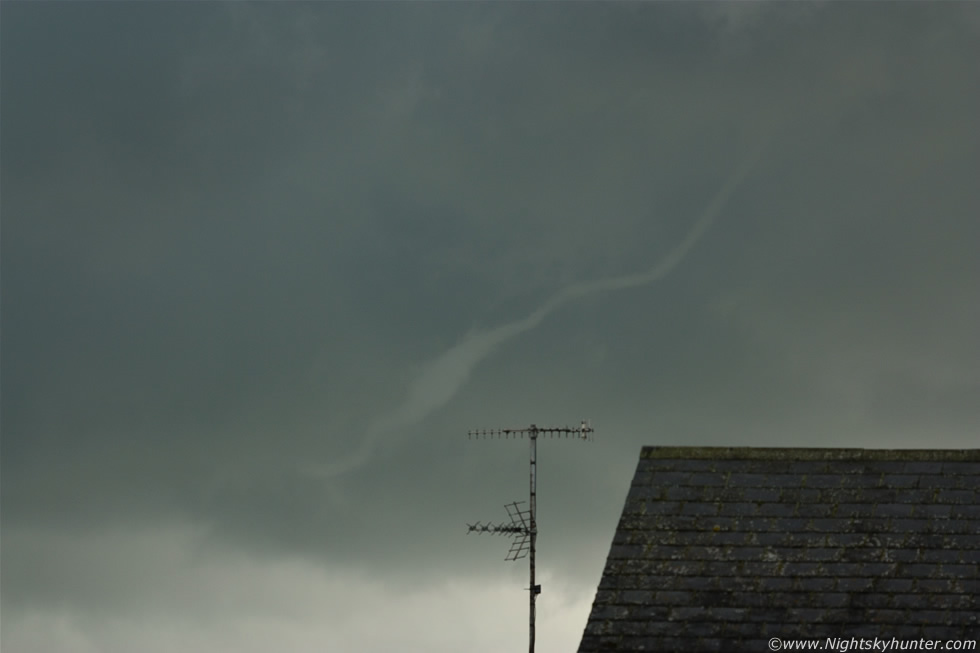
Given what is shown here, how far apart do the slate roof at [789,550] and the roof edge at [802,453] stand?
0.03 metres

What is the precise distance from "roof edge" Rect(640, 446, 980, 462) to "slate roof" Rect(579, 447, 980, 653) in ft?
0.09

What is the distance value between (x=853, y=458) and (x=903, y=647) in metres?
4.90

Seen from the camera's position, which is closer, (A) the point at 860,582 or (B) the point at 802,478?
(A) the point at 860,582

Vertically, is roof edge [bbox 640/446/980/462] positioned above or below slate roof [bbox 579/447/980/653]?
above

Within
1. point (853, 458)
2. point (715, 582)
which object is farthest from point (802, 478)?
point (715, 582)

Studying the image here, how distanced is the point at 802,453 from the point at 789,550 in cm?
267

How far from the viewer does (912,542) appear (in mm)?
33719

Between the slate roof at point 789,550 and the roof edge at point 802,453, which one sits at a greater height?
the roof edge at point 802,453

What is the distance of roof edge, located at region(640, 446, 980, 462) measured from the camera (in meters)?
35.3

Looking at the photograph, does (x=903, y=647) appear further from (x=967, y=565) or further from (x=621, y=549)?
(x=621, y=549)

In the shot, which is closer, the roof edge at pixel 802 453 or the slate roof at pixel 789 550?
the slate roof at pixel 789 550

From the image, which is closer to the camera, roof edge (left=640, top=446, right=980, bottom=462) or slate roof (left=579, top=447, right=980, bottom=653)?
slate roof (left=579, top=447, right=980, bottom=653)

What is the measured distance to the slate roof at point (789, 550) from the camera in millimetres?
32531

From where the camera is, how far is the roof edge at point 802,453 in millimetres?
35344
